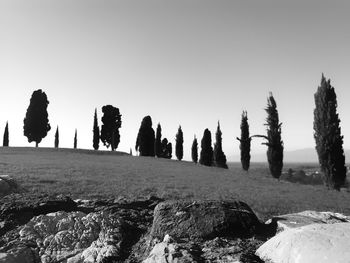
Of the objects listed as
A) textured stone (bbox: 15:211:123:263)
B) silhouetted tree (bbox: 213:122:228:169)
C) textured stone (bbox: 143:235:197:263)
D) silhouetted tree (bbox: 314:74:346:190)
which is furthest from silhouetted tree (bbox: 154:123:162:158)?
textured stone (bbox: 143:235:197:263)

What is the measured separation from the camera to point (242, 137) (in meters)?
52.7

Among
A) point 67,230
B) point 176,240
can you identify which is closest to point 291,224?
point 176,240

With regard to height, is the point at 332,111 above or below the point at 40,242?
above

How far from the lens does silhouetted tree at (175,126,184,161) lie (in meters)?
70.4

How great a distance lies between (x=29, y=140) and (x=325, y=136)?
48037mm

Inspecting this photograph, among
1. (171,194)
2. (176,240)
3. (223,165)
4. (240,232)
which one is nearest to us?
(176,240)

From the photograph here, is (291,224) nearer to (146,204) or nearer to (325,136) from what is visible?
(146,204)

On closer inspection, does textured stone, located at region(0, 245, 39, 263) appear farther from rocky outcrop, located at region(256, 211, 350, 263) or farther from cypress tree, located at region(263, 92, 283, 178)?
cypress tree, located at region(263, 92, 283, 178)

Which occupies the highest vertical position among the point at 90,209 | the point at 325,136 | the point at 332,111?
the point at 332,111

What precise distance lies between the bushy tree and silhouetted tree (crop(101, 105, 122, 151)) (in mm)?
32774

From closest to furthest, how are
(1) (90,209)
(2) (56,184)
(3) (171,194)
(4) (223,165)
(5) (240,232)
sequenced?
(5) (240,232) → (1) (90,209) → (3) (171,194) → (2) (56,184) → (4) (223,165)

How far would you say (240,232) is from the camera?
713 centimetres

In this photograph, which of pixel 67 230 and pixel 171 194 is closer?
pixel 67 230

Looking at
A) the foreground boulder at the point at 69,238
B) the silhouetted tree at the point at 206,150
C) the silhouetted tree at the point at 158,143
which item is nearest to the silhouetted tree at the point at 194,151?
the silhouetted tree at the point at 158,143
